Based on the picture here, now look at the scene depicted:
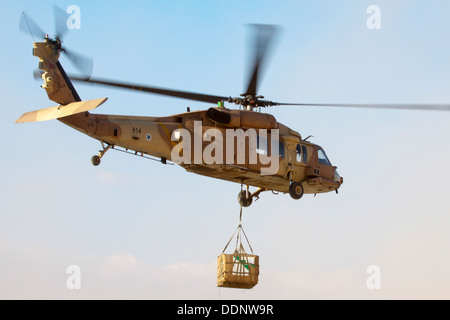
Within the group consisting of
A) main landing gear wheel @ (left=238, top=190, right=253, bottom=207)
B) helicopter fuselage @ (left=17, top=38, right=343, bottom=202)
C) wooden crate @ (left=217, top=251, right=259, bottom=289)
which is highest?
helicopter fuselage @ (left=17, top=38, right=343, bottom=202)

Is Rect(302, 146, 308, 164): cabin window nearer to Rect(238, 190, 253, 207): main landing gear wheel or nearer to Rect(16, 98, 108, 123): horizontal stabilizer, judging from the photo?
Rect(238, 190, 253, 207): main landing gear wheel

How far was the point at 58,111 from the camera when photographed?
25.9 meters

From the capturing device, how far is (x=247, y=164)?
29.3 meters

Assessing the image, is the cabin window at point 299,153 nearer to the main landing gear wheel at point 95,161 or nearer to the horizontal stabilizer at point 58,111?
the main landing gear wheel at point 95,161

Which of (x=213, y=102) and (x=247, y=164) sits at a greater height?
(x=213, y=102)

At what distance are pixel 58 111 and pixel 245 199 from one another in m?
9.56

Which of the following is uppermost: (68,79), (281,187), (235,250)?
(68,79)

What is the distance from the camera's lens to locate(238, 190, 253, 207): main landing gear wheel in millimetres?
32281

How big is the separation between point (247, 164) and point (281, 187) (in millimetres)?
3008

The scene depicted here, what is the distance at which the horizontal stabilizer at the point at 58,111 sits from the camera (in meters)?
25.0

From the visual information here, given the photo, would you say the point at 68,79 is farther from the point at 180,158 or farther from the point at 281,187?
the point at 281,187

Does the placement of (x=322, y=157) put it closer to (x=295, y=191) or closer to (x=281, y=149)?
(x=295, y=191)

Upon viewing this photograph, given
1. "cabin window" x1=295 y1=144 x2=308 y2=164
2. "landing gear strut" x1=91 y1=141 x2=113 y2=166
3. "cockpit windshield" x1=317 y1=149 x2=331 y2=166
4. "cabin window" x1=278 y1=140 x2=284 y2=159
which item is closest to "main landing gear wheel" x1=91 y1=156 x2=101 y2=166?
"landing gear strut" x1=91 y1=141 x2=113 y2=166

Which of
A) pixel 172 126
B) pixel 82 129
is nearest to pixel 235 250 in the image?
pixel 172 126
